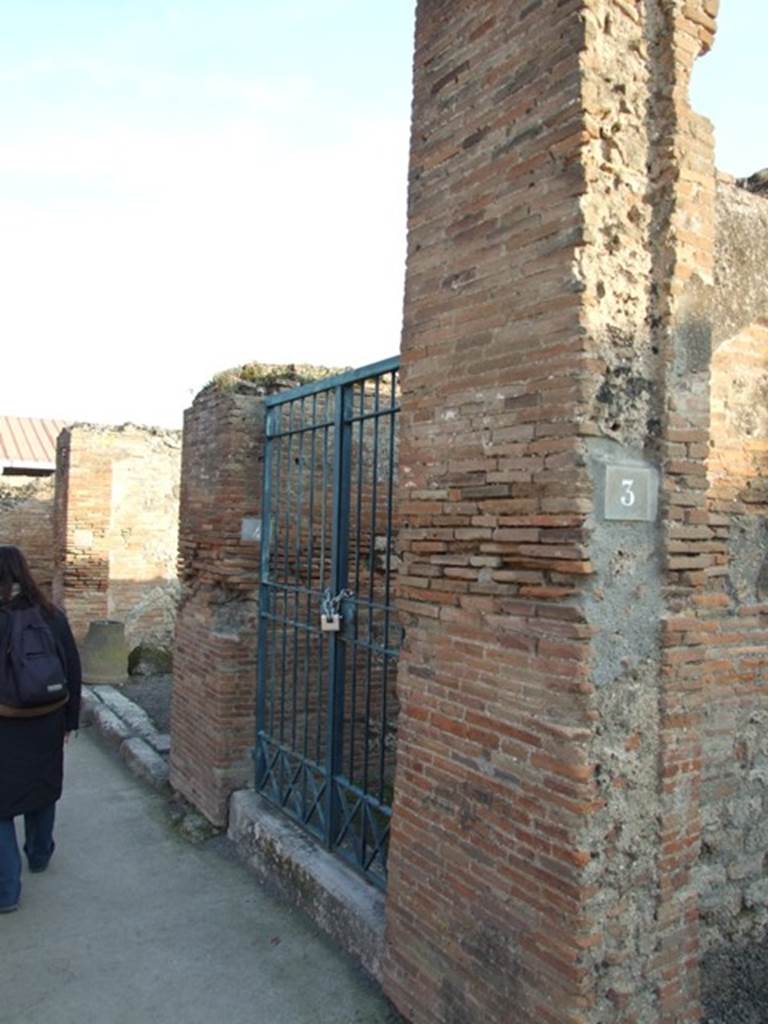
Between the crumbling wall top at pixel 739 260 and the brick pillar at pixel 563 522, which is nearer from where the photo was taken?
the brick pillar at pixel 563 522

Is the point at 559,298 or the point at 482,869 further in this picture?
the point at 482,869

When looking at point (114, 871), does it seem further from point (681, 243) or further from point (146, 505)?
point (146, 505)

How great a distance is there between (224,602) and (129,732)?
2.52 metres

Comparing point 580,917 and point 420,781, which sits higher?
point 420,781

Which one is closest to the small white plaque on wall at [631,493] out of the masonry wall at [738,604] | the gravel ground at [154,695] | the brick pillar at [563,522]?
the brick pillar at [563,522]

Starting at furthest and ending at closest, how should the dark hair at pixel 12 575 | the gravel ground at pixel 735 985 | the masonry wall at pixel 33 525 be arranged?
the masonry wall at pixel 33 525 < the dark hair at pixel 12 575 < the gravel ground at pixel 735 985

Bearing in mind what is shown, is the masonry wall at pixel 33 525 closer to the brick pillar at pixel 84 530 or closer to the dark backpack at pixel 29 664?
the brick pillar at pixel 84 530

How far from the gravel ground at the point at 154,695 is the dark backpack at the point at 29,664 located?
11.2 feet

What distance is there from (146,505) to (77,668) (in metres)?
6.99

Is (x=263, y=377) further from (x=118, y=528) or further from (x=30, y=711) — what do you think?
(x=118, y=528)

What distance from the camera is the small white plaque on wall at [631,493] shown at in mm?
2639

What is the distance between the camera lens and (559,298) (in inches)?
105

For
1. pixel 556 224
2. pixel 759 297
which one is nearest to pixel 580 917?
pixel 556 224

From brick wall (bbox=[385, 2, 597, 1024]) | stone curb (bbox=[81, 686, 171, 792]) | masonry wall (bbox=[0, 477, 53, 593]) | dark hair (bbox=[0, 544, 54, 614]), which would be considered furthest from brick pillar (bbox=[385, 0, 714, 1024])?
masonry wall (bbox=[0, 477, 53, 593])
